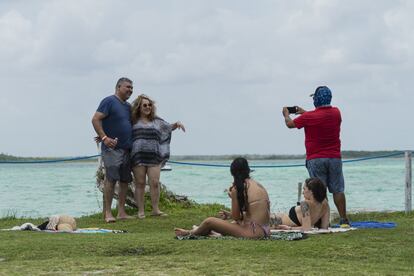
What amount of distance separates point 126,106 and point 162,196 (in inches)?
112

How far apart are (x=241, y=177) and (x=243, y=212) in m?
0.34

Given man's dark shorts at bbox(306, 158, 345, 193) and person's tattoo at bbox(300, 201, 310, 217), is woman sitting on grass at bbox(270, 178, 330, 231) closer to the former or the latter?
person's tattoo at bbox(300, 201, 310, 217)

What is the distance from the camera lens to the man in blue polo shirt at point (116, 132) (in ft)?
34.4

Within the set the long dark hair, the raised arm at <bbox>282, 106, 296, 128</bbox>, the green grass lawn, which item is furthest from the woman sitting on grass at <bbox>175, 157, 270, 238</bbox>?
the raised arm at <bbox>282, 106, 296, 128</bbox>

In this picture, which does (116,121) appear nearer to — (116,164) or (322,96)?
(116,164)

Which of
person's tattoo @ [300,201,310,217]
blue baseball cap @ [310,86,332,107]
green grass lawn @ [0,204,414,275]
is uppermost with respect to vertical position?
blue baseball cap @ [310,86,332,107]

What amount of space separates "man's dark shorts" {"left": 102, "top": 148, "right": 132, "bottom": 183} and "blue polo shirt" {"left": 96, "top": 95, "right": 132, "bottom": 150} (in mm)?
79

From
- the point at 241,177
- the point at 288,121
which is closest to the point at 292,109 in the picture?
the point at 288,121

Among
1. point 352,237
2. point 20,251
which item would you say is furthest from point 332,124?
point 20,251

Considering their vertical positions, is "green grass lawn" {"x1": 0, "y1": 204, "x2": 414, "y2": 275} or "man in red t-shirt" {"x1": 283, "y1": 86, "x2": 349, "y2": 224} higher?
"man in red t-shirt" {"x1": 283, "y1": 86, "x2": 349, "y2": 224}

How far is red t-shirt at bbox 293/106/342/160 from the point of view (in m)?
9.12

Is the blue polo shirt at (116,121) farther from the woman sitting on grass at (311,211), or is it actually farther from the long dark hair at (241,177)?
the long dark hair at (241,177)

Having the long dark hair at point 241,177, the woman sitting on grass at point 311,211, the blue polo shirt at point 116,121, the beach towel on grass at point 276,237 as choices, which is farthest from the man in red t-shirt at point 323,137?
the blue polo shirt at point 116,121

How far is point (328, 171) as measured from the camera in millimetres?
9250
